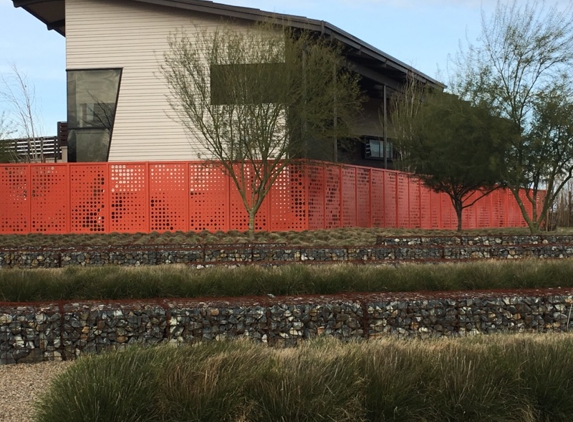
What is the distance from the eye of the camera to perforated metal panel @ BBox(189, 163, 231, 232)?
22.4 meters

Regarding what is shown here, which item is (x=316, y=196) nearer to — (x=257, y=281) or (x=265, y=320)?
(x=257, y=281)

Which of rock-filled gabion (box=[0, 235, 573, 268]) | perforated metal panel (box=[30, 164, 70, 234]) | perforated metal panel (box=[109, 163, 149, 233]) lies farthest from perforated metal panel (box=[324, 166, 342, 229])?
rock-filled gabion (box=[0, 235, 573, 268])

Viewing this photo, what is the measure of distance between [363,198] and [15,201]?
11602 millimetres

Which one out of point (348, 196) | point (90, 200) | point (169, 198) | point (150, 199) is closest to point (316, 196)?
point (348, 196)

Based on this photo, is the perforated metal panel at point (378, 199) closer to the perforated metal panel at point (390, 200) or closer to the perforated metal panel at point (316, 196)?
the perforated metal panel at point (390, 200)

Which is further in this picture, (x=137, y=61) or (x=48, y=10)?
(x=48, y=10)

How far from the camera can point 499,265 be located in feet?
31.6

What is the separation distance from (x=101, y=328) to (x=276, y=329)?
63.8 inches

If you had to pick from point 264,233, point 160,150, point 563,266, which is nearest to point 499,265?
point 563,266

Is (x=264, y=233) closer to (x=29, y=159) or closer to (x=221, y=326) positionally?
(x=221, y=326)

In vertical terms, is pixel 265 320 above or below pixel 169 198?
below

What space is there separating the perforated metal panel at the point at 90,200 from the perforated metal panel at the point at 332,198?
7.00 m

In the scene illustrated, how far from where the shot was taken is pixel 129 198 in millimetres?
22797

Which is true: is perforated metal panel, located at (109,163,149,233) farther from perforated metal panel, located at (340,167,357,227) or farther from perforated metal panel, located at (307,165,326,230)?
perforated metal panel, located at (340,167,357,227)
